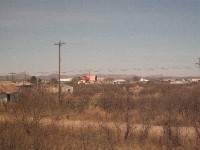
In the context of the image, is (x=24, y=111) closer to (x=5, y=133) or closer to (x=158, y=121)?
(x=5, y=133)

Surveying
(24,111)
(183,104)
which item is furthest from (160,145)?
(183,104)

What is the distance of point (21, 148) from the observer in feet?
31.7

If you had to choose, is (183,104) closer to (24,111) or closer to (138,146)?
(138,146)

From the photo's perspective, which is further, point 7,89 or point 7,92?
point 7,89

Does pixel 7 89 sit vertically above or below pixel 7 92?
above

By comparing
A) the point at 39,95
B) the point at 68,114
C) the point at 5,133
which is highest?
the point at 39,95

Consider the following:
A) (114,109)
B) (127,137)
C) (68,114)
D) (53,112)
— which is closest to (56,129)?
(53,112)

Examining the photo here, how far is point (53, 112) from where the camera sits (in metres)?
15.2

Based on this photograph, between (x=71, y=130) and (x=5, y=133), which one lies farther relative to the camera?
(x=71, y=130)

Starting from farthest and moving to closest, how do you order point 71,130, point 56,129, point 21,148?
point 71,130
point 56,129
point 21,148

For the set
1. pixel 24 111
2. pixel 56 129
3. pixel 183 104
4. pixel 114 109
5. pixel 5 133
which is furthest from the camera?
pixel 114 109

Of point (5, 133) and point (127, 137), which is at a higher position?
point (5, 133)

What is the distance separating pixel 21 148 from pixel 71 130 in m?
5.79

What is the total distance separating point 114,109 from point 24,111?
1357 cm
